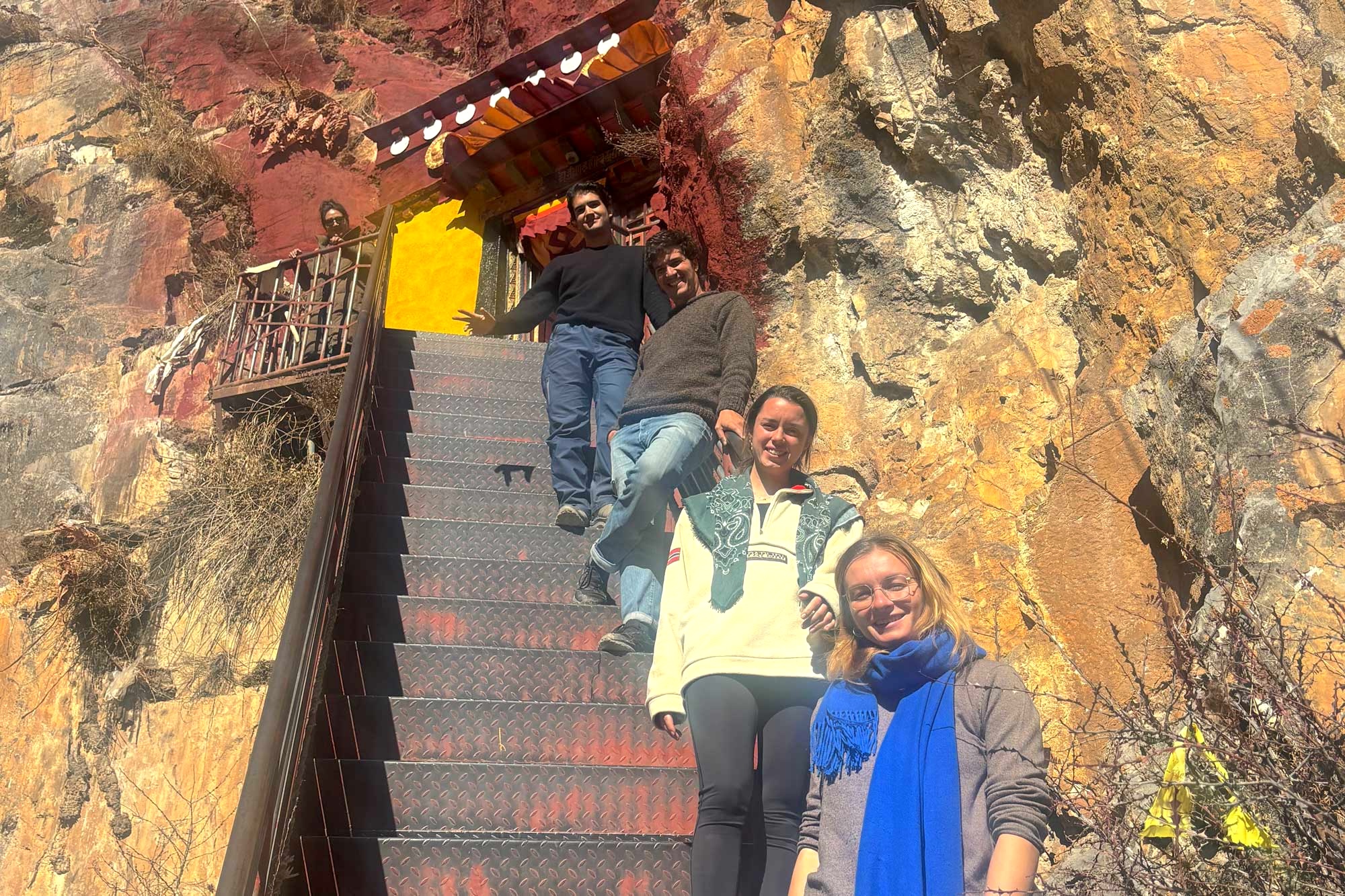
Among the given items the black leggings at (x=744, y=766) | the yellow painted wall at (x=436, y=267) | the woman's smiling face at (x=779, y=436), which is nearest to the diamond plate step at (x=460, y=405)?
the woman's smiling face at (x=779, y=436)

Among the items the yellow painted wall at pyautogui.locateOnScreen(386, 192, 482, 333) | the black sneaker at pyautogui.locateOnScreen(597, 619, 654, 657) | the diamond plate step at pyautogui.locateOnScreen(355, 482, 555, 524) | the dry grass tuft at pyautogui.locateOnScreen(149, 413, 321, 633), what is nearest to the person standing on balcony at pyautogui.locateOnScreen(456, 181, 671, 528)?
the diamond plate step at pyautogui.locateOnScreen(355, 482, 555, 524)

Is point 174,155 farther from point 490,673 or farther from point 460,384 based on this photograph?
point 490,673

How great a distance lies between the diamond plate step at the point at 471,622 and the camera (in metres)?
4.16

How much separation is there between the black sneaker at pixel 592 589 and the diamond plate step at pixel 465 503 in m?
0.92

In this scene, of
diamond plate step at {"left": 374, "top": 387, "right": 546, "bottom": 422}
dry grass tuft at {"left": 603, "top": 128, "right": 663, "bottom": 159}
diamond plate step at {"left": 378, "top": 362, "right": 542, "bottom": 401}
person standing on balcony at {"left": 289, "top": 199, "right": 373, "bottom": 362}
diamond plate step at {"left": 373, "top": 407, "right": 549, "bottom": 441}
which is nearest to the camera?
diamond plate step at {"left": 373, "top": 407, "right": 549, "bottom": 441}

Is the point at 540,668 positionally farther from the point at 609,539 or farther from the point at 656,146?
the point at 656,146

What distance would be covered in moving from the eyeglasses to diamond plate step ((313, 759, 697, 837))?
1.40m

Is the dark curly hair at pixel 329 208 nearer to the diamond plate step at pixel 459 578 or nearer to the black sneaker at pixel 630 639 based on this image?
the diamond plate step at pixel 459 578

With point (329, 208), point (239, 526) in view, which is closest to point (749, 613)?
point (239, 526)

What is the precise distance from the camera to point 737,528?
293 cm

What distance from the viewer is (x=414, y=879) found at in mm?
3033

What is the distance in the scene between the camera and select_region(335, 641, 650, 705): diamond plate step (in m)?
3.85

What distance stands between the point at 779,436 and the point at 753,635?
2.04 ft

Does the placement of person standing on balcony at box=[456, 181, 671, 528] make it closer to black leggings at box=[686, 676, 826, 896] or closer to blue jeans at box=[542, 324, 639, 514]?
blue jeans at box=[542, 324, 639, 514]
